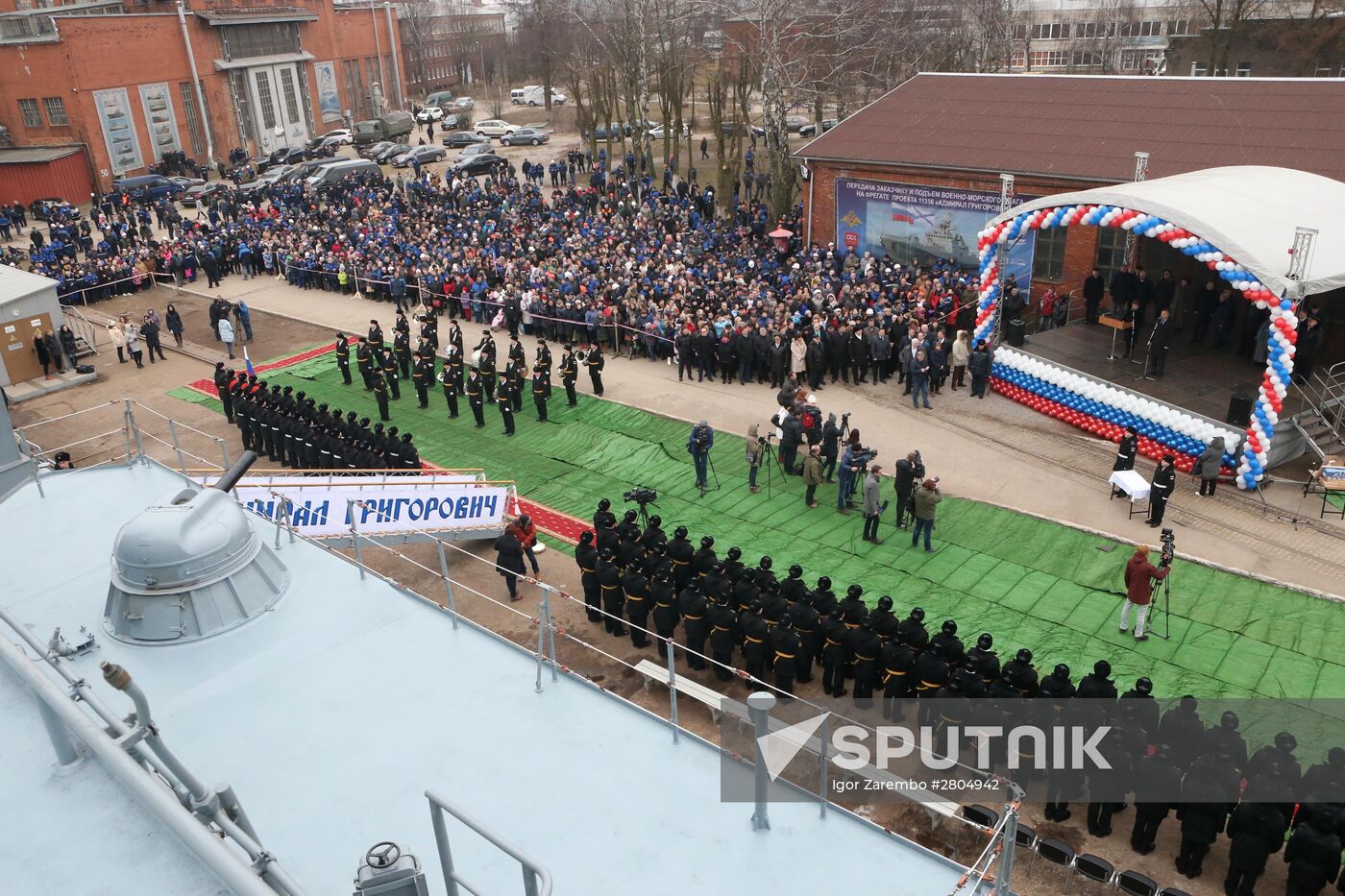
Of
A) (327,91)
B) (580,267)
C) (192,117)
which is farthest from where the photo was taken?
(327,91)

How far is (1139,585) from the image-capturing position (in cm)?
1323

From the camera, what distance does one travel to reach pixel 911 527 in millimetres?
16969

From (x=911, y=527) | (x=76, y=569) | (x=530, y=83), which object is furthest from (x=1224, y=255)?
(x=530, y=83)

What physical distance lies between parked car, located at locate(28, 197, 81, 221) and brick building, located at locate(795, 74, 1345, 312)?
31.6 metres

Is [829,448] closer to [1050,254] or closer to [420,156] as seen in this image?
[1050,254]

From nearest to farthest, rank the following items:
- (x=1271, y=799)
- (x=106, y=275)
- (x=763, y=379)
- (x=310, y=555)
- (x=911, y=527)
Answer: (x=1271, y=799), (x=310, y=555), (x=911, y=527), (x=763, y=379), (x=106, y=275)

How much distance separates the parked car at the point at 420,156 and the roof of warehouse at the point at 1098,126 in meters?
29.7

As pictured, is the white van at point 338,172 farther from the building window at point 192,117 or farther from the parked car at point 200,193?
the building window at point 192,117

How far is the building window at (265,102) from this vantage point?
60969 millimetres

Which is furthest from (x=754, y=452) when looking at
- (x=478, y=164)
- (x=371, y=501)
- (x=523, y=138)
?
(x=523, y=138)

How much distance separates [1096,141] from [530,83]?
77.7m

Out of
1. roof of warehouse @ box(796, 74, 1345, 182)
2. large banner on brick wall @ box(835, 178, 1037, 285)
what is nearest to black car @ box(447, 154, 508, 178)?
roof of warehouse @ box(796, 74, 1345, 182)

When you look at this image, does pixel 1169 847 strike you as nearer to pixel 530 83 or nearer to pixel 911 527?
pixel 911 527

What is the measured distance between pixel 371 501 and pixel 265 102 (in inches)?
2151
